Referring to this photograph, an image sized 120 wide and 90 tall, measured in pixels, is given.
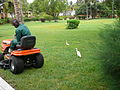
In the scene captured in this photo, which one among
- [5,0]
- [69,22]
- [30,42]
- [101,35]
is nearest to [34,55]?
[30,42]

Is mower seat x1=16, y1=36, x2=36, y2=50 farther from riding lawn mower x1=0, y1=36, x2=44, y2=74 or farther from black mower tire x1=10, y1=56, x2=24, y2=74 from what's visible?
black mower tire x1=10, y1=56, x2=24, y2=74

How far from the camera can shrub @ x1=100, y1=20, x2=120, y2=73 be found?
7.88ft

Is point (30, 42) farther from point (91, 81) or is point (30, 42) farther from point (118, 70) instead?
point (118, 70)

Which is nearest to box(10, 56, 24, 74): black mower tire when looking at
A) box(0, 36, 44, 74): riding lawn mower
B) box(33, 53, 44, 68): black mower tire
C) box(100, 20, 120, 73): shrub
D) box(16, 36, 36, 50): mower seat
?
box(0, 36, 44, 74): riding lawn mower

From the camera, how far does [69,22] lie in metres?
21.4

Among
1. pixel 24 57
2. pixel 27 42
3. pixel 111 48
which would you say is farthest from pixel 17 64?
pixel 111 48

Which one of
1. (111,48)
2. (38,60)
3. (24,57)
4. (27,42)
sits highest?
(111,48)

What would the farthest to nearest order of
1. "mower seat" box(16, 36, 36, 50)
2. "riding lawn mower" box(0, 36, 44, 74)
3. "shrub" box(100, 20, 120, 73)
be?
"riding lawn mower" box(0, 36, 44, 74) < "mower seat" box(16, 36, 36, 50) < "shrub" box(100, 20, 120, 73)

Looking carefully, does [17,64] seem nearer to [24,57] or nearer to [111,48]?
[24,57]

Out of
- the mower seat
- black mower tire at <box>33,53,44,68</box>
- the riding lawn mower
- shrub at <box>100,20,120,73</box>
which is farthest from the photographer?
black mower tire at <box>33,53,44,68</box>

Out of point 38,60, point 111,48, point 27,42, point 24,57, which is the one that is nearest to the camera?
point 111,48

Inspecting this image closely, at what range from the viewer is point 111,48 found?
2469 mm

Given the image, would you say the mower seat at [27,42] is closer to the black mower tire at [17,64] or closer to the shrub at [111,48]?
the black mower tire at [17,64]

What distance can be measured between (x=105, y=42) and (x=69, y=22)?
18883 millimetres
